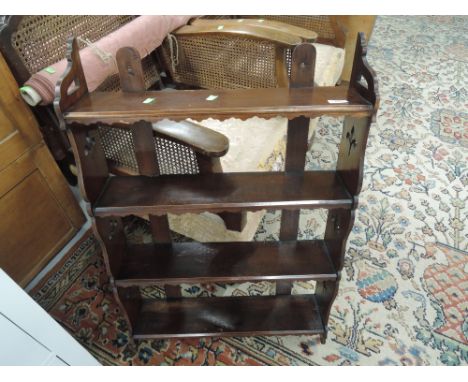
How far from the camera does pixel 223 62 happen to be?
1.70 meters

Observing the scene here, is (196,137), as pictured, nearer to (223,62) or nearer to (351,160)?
(351,160)

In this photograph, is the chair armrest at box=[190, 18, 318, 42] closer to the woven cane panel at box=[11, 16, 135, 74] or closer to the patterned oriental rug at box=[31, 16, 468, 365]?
the woven cane panel at box=[11, 16, 135, 74]

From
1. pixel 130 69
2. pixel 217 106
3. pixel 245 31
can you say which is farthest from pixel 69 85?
pixel 245 31

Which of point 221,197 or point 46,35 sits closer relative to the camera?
point 221,197

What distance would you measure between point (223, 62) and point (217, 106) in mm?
1017

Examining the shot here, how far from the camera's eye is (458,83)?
9.85ft

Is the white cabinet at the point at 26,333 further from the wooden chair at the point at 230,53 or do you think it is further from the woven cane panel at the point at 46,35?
the wooden chair at the point at 230,53

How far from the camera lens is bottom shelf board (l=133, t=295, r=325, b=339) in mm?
1308

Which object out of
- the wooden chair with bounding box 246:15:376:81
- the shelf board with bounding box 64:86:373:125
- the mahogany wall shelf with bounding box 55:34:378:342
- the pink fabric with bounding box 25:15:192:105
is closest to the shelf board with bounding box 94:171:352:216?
the mahogany wall shelf with bounding box 55:34:378:342

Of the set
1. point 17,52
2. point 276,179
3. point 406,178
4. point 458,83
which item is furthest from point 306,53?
point 458,83

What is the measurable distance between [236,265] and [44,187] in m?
0.92

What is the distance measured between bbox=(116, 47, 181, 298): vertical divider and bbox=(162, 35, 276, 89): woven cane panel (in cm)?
85

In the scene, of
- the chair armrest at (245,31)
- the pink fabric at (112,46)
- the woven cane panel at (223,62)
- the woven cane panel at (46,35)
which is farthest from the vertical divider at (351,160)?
the woven cane panel at (46,35)

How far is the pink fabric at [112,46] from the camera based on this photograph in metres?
1.17
